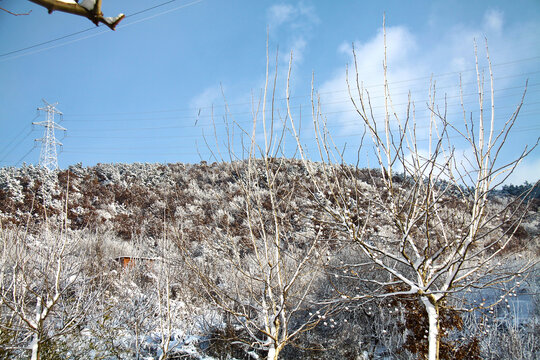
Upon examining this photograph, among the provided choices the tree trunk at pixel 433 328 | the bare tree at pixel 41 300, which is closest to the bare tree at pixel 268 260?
the tree trunk at pixel 433 328

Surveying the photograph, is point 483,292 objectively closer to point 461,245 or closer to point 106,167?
point 461,245

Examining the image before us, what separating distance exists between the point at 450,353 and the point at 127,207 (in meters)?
18.0

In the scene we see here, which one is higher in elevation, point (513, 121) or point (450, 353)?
point (513, 121)

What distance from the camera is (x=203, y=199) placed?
19688 millimetres

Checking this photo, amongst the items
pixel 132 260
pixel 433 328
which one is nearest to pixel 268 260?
pixel 433 328

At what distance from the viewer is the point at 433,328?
9.46ft

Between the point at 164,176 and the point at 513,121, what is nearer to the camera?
the point at 513,121

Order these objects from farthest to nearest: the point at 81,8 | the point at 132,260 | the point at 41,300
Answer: the point at 132,260
the point at 41,300
the point at 81,8

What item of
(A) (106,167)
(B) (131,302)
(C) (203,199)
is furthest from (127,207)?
(B) (131,302)

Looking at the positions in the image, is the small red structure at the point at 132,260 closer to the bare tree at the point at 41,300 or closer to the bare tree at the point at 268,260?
the bare tree at the point at 41,300

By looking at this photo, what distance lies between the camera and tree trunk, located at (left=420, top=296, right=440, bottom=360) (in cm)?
282

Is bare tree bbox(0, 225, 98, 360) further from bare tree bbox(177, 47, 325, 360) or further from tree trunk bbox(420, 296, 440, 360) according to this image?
tree trunk bbox(420, 296, 440, 360)

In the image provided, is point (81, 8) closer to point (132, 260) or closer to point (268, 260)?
point (268, 260)

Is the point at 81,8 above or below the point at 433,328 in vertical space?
above
